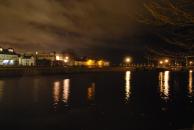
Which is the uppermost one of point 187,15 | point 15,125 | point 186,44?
point 187,15

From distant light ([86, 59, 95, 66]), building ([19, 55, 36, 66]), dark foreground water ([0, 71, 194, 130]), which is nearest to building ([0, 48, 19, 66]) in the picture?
building ([19, 55, 36, 66])

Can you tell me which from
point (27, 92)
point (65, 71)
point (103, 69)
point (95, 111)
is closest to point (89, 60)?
point (103, 69)

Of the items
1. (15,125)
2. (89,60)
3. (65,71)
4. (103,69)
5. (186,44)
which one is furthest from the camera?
(89,60)

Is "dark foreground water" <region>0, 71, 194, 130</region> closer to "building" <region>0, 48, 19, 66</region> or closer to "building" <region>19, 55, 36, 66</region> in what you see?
"building" <region>0, 48, 19, 66</region>

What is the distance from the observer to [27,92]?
34.4 meters

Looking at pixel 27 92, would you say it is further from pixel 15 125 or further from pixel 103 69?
pixel 103 69

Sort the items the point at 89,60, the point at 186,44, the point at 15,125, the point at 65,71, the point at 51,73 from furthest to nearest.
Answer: the point at 89,60, the point at 65,71, the point at 51,73, the point at 15,125, the point at 186,44

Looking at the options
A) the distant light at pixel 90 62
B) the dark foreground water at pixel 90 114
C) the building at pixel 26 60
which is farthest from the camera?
the distant light at pixel 90 62

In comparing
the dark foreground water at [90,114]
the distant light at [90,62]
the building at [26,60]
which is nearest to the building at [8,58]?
the building at [26,60]

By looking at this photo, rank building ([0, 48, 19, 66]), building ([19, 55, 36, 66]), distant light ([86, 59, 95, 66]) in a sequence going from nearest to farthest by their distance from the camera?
1. building ([0, 48, 19, 66])
2. building ([19, 55, 36, 66])
3. distant light ([86, 59, 95, 66])

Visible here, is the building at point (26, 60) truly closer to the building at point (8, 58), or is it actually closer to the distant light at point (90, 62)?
the building at point (8, 58)

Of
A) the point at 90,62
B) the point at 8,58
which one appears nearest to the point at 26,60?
the point at 8,58

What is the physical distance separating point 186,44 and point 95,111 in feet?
58.6

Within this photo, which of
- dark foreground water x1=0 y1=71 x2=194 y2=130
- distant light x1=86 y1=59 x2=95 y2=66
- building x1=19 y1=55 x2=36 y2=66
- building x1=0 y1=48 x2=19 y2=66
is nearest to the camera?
dark foreground water x1=0 y1=71 x2=194 y2=130
